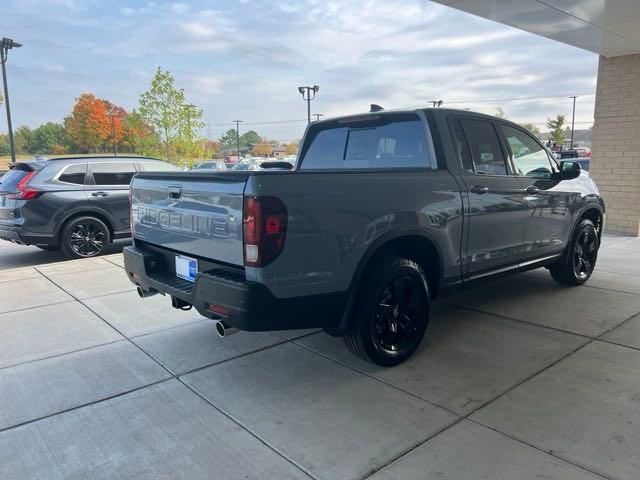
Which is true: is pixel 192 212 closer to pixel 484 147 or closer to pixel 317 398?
pixel 317 398

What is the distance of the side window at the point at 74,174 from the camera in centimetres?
807

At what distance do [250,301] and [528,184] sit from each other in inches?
125

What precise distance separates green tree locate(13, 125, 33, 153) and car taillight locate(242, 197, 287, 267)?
73707 millimetres

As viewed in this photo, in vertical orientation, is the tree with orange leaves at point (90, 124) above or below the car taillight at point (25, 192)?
above

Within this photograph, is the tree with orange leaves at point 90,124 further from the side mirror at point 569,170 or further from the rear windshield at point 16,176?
the side mirror at point 569,170

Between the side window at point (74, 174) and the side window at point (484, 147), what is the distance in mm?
6720

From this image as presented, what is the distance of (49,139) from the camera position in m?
66.7

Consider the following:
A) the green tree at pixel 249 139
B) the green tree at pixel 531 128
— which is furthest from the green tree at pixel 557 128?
the green tree at pixel 249 139

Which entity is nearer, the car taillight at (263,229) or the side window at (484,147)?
the car taillight at (263,229)

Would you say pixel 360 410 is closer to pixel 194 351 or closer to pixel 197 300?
pixel 197 300

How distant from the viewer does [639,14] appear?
6.49 metres

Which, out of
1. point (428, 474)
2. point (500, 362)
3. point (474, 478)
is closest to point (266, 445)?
point (428, 474)

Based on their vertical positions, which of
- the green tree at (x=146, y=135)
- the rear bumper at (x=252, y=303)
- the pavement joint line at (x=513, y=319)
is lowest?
the pavement joint line at (x=513, y=319)

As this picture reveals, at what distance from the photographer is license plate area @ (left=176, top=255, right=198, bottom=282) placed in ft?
10.6
